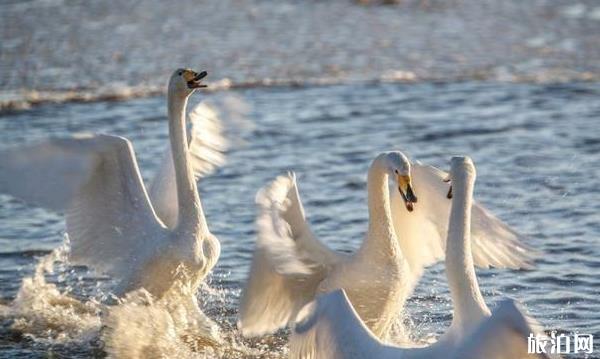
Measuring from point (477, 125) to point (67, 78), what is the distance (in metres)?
6.19

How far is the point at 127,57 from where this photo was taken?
18672 millimetres

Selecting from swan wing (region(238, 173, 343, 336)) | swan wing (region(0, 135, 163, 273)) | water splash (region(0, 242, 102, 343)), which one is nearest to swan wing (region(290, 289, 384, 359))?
swan wing (region(238, 173, 343, 336))

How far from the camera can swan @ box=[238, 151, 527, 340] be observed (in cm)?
704

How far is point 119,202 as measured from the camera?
8.73m

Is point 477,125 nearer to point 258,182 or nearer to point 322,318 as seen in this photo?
point 258,182

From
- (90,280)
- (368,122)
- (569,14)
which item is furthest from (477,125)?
(569,14)

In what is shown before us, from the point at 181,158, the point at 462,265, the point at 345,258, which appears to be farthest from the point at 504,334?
the point at 181,158

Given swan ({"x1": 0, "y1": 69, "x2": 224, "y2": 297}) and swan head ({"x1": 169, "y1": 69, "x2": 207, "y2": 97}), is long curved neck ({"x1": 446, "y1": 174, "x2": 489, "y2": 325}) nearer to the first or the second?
swan ({"x1": 0, "y1": 69, "x2": 224, "y2": 297})

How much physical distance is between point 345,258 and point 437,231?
31.1 inches

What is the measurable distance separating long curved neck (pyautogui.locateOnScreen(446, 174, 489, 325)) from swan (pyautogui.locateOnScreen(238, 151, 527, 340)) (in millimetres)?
561

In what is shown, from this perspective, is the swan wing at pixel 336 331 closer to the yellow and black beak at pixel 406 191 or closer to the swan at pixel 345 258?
the swan at pixel 345 258

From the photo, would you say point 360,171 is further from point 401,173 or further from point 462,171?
point 462,171

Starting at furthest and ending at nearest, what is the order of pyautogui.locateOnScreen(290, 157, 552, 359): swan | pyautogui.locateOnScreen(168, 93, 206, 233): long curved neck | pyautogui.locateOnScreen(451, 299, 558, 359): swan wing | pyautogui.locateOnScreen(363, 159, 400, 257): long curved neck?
1. pyautogui.locateOnScreen(168, 93, 206, 233): long curved neck
2. pyautogui.locateOnScreen(363, 159, 400, 257): long curved neck
3. pyautogui.locateOnScreen(290, 157, 552, 359): swan
4. pyautogui.locateOnScreen(451, 299, 558, 359): swan wing

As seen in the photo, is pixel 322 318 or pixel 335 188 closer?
pixel 322 318
